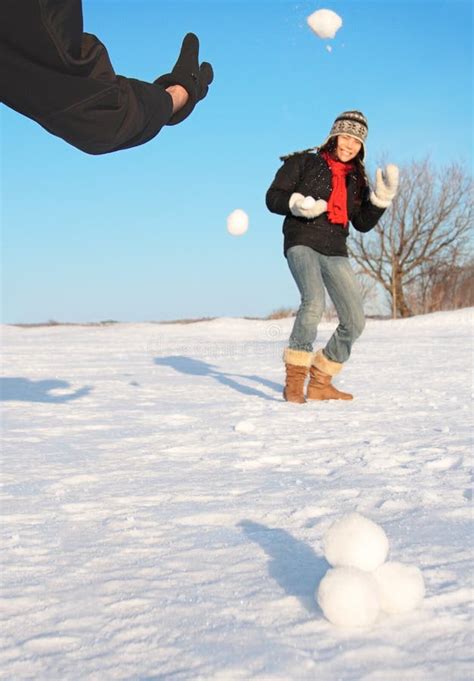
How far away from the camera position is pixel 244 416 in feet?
13.1

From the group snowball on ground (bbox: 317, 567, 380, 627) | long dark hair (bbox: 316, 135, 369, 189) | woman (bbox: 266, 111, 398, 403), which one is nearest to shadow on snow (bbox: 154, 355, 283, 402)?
woman (bbox: 266, 111, 398, 403)

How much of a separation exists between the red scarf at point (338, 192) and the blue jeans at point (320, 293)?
0.26 metres

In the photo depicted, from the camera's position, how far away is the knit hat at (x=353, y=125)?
14.7ft

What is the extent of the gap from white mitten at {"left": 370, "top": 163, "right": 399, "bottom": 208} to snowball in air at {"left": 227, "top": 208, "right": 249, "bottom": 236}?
2.91 ft

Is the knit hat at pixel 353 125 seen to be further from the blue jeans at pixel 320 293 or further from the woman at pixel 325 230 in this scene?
the blue jeans at pixel 320 293

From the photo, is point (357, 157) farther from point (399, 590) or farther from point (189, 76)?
point (399, 590)

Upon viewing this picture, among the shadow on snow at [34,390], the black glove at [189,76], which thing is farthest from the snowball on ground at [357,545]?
the shadow on snow at [34,390]

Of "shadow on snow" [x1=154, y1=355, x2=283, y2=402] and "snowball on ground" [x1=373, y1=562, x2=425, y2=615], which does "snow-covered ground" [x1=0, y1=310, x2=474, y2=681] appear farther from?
"shadow on snow" [x1=154, y1=355, x2=283, y2=402]

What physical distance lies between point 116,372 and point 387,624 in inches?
234

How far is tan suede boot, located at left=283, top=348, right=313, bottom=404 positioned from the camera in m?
4.61

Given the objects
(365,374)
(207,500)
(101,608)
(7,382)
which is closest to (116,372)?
(7,382)

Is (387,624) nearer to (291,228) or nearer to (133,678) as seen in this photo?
(133,678)

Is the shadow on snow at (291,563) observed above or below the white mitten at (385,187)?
below

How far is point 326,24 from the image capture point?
4445mm
